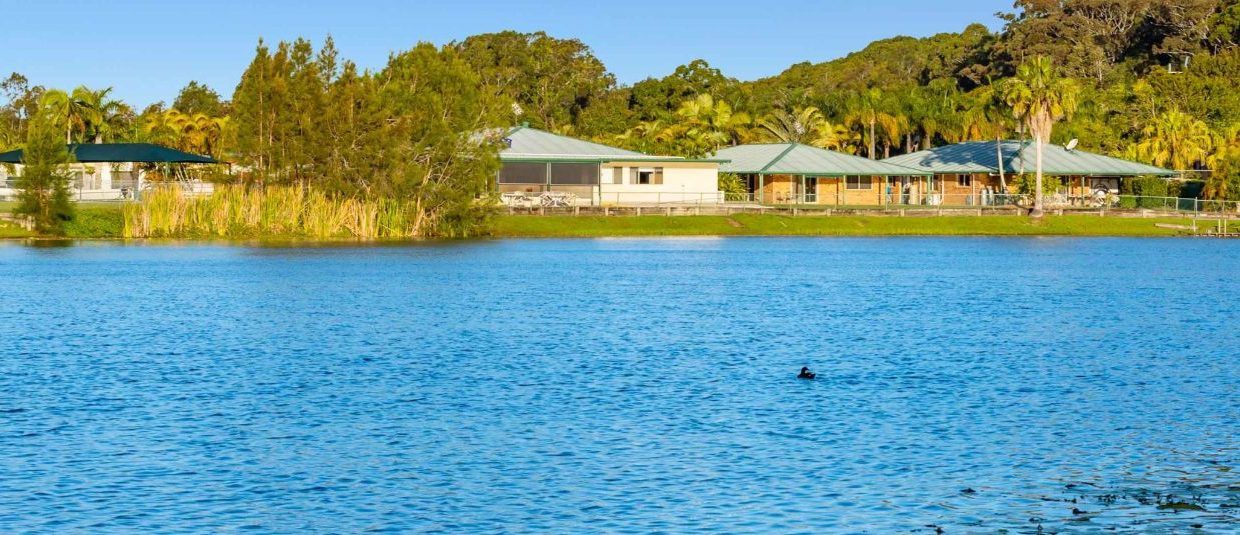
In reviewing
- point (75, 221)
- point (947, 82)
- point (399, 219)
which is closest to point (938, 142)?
point (947, 82)

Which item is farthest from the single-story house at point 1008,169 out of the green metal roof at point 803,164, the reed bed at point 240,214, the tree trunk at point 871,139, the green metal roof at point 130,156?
the green metal roof at point 130,156

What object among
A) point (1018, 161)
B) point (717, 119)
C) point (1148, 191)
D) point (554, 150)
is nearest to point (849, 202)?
point (1018, 161)

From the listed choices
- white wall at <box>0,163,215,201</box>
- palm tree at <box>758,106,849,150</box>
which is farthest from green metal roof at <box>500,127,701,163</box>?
palm tree at <box>758,106,849,150</box>

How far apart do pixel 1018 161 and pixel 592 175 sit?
2979 cm

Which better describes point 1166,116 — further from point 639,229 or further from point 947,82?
point 639,229

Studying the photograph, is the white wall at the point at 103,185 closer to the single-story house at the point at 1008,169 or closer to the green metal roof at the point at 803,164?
the green metal roof at the point at 803,164

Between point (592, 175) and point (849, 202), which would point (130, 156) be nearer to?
point (592, 175)

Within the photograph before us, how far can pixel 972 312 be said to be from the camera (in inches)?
1630

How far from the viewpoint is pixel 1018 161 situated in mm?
106062

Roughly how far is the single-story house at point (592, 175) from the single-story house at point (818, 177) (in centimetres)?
586

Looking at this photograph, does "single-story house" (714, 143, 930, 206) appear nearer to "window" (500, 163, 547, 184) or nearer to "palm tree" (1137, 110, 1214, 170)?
"window" (500, 163, 547, 184)

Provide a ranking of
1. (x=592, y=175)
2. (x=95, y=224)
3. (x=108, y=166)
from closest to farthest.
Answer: (x=95, y=224)
(x=592, y=175)
(x=108, y=166)

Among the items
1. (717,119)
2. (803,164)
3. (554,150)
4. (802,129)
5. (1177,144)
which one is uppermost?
(717,119)

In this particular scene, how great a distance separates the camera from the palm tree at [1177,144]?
11106 centimetres
